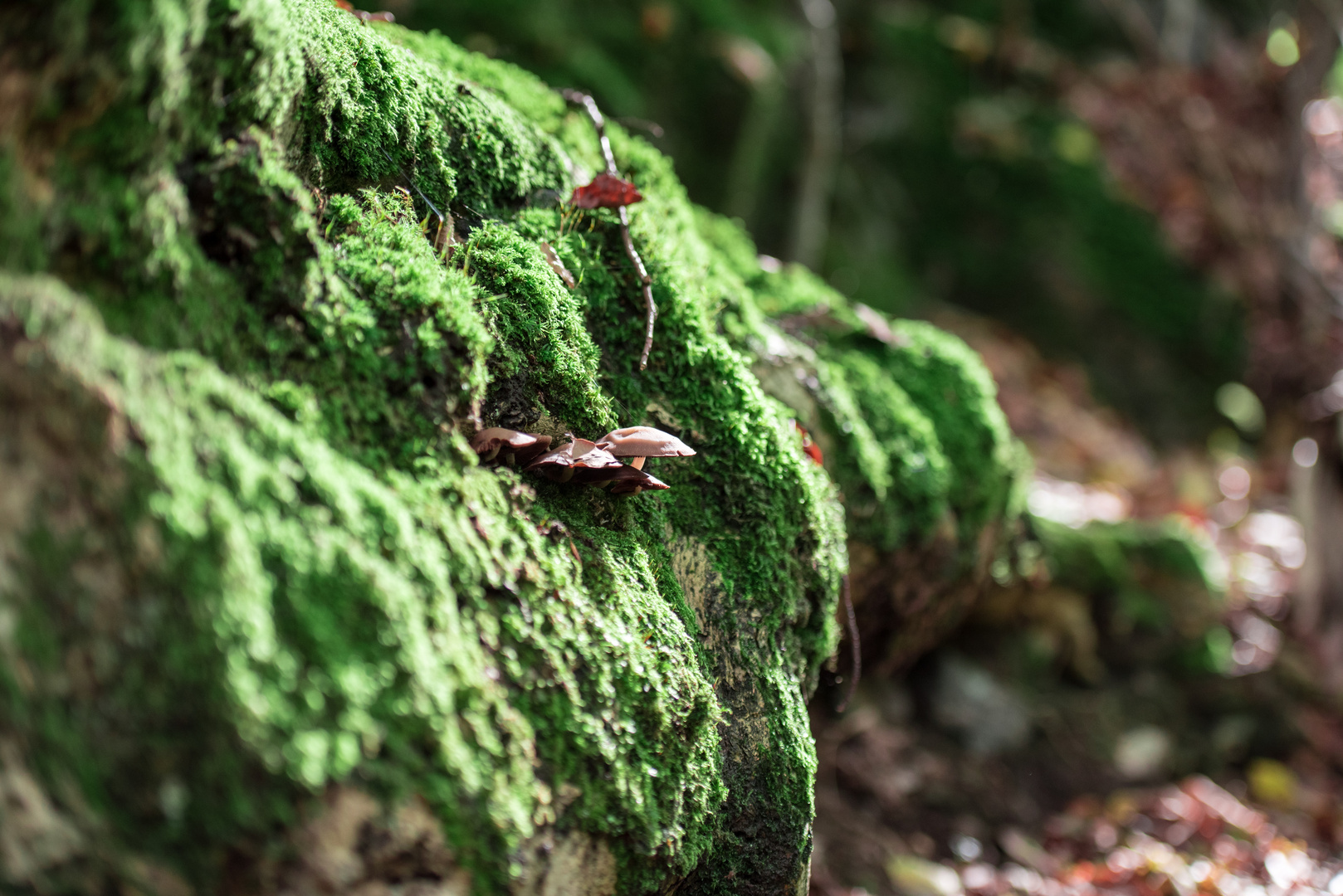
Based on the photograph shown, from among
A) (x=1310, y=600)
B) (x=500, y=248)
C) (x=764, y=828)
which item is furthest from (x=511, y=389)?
(x=1310, y=600)

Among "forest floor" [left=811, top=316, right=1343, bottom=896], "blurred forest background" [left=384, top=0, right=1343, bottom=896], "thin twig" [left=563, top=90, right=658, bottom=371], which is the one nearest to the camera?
"thin twig" [left=563, top=90, right=658, bottom=371]

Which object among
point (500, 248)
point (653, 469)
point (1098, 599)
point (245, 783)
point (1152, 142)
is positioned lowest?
point (1098, 599)

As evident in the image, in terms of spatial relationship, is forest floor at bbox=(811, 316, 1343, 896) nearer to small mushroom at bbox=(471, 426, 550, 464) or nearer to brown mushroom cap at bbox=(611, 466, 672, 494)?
brown mushroom cap at bbox=(611, 466, 672, 494)

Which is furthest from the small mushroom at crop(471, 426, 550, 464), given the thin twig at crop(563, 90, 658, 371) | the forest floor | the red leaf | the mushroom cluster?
the forest floor

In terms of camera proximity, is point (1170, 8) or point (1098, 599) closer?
point (1098, 599)

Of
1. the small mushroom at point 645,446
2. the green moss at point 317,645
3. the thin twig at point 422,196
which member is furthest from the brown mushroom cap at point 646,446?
the thin twig at point 422,196

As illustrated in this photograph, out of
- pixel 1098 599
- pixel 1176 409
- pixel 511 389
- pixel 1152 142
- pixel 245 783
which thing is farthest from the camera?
pixel 1152 142

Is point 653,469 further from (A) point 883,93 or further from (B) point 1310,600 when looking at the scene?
(A) point 883,93
